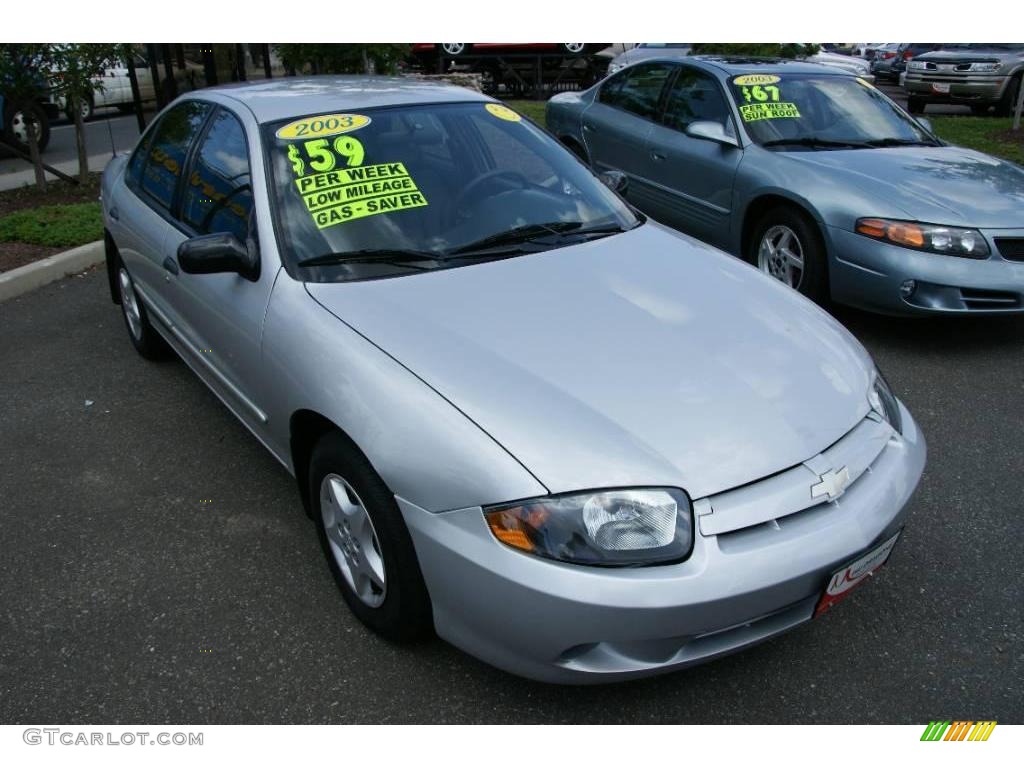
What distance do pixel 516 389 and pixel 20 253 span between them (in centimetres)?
575

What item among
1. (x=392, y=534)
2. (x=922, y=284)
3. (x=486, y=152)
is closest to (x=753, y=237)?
(x=922, y=284)

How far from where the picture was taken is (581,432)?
6.95 ft

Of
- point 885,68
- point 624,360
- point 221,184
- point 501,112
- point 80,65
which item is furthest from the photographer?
point 885,68

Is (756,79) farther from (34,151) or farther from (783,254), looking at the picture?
(34,151)

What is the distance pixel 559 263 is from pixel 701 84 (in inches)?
143

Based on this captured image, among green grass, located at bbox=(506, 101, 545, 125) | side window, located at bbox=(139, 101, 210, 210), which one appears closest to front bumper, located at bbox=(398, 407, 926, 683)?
side window, located at bbox=(139, 101, 210, 210)

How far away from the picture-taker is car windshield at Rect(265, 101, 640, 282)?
2.88 m

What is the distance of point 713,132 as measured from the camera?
5508 millimetres

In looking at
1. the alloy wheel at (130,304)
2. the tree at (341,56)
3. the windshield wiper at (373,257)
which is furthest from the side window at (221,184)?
the tree at (341,56)

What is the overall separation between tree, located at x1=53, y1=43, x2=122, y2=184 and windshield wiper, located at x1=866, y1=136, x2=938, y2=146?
21.4 ft

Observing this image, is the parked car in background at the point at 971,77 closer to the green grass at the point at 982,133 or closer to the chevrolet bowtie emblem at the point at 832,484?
the green grass at the point at 982,133

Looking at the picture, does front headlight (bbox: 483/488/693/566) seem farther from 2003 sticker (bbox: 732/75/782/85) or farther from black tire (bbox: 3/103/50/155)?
black tire (bbox: 3/103/50/155)
